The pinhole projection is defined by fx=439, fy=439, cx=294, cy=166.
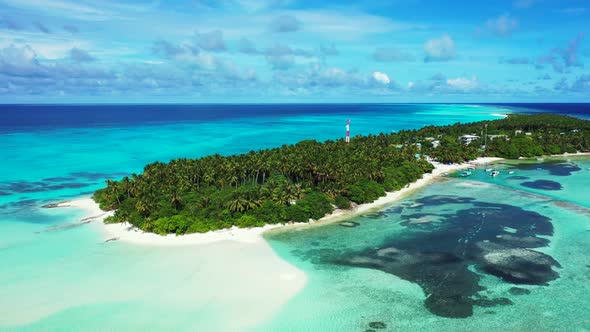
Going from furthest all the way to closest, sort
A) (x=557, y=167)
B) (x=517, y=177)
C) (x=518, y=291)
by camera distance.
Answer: (x=557, y=167)
(x=517, y=177)
(x=518, y=291)

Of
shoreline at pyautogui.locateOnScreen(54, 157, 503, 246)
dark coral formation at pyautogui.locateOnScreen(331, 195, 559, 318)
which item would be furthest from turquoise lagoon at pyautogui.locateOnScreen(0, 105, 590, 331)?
shoreline at pyautogui.locateOnScreen(54, 157, 503, 246)

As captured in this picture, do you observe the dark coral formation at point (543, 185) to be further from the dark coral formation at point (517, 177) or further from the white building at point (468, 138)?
the white building at point (468, 138)

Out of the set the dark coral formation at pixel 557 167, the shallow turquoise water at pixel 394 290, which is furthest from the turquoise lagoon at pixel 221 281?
the dark coral formation at pixel 557 167

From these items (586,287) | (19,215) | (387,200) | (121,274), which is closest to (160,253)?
(121,274)

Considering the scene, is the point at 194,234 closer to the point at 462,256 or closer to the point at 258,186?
the point at 258,186

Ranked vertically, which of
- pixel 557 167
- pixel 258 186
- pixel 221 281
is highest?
pixel 258 186

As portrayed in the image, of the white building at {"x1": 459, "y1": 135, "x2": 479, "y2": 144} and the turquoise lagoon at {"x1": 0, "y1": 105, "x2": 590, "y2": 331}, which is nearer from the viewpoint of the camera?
the turquoise lagoon at {"x1": 0, "y1": 105, "x2": 590, "y2": 331}

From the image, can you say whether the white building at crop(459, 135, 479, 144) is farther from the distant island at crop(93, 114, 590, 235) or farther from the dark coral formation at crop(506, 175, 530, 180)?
the dark coral formation at crop(506, 175, 530, 180)

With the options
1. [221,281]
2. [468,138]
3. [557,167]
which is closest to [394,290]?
[221,281]

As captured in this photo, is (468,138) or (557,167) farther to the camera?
(468,138)
